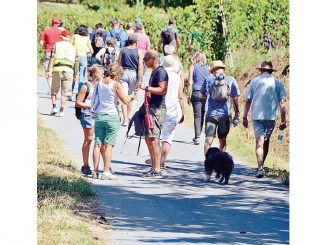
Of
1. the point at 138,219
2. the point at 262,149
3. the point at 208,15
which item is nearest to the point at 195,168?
the point at 262,149

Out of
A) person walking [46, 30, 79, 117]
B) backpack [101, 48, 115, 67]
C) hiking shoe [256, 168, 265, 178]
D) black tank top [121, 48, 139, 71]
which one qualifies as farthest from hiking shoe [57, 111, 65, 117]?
hiking shoe [256, 168, 265, 178]

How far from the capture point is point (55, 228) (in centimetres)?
941

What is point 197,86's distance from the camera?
588 inches

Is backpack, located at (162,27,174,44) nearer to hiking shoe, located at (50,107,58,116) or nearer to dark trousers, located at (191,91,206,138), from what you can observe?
dark trousers, located at (191,91,206,138)

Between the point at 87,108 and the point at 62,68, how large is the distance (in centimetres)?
302

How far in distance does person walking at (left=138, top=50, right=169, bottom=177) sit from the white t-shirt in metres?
0.33

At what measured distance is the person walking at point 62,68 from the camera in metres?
15.1

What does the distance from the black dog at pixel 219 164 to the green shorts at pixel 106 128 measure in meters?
1.09

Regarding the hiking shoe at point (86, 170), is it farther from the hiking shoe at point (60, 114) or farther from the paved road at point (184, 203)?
the hiking shoe at point (60, 114)

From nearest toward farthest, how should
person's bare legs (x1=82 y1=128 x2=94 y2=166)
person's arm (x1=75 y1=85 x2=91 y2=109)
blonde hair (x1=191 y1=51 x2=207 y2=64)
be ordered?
person's arm (x1=75 y1=85 x2=91 y2=109), person's bare legs (x1=82 y1=128 x2=94 y2=166), blonde hair (x1=191 y1=51 x2=207 y2=64)

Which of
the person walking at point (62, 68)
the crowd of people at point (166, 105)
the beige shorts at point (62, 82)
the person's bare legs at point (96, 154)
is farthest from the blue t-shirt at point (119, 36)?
the person's bare legs at point (96, 154)

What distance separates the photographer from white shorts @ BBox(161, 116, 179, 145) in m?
12.9

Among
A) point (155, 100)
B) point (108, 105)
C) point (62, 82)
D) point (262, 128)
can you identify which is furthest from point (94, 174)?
point (62, 82)

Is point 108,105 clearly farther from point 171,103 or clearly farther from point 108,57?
point 108,57
